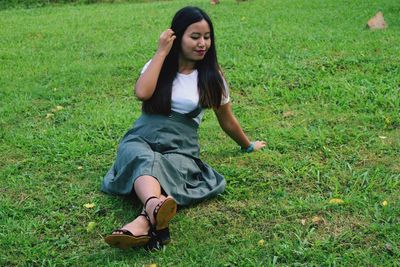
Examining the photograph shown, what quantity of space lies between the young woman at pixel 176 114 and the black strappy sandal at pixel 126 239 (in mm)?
399

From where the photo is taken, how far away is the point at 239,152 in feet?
14.2

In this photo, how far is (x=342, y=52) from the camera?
637cm

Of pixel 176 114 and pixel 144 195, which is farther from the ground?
pixel 176 114

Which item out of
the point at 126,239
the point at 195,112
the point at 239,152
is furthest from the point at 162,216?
the point at 239,152

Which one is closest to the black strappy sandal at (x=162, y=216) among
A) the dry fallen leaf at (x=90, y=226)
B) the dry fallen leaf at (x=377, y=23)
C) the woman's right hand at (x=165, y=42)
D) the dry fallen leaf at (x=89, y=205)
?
the dry fallen leaf at (x=90, y=226)

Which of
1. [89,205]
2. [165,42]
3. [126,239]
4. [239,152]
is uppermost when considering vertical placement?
[165,42]

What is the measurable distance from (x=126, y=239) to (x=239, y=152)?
1.62m

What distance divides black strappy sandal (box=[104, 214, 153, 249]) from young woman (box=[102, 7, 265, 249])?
40cm

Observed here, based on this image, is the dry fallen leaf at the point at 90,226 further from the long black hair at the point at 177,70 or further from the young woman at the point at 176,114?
the long black hair at the point at 177,70

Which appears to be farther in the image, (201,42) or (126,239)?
(201,42)

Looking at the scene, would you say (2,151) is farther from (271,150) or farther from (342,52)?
(342,52)

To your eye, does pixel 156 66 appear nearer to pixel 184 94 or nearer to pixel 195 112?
pixel 184 94

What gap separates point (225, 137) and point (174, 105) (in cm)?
111

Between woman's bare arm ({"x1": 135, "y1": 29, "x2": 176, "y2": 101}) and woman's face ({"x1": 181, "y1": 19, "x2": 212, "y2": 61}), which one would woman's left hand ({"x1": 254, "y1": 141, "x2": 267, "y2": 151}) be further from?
woman's bare arm ({"x1": 135, "y1": 29, "x2": 176, "y2": 101})
